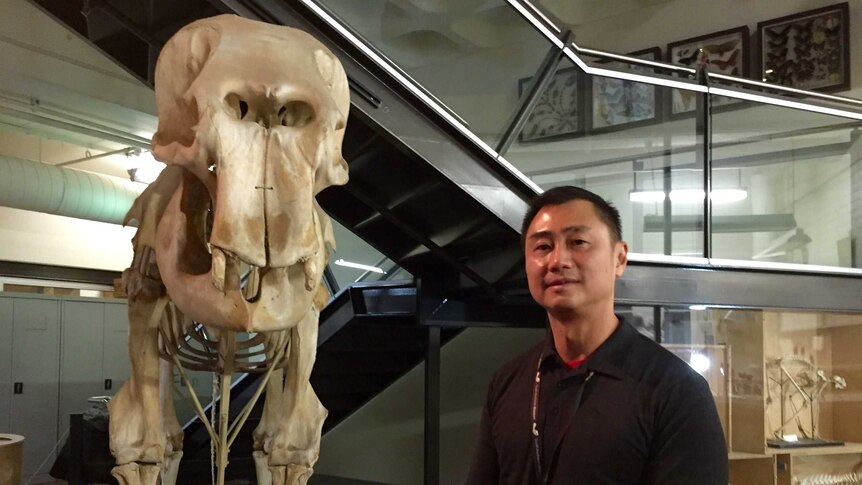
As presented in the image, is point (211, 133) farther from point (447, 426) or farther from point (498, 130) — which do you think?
point (447, 426)

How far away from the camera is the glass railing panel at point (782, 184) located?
15.6ft

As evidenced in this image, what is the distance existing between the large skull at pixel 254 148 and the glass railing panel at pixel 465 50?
2.28 meters

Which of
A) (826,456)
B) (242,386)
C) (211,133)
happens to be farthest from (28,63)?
(826,456)

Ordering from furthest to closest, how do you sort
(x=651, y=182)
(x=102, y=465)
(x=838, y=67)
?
(x=838, y=67) → (x=102, y=465) → (x=651, y=182)

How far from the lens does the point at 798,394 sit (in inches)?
207

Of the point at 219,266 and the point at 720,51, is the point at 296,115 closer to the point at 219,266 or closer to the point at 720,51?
the point at 219,266

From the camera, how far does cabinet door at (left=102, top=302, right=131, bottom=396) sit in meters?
8.02

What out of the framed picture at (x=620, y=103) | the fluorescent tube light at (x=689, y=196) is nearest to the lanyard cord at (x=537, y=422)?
the framed picture at (x=620, y=103)

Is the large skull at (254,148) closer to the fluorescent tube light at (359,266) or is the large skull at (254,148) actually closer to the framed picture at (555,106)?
the framed picture at (555,106)

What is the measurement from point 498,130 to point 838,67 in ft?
13.2

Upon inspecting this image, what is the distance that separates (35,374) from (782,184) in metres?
6.70

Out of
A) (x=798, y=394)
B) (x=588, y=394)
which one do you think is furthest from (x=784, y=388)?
(x=588, y=394)

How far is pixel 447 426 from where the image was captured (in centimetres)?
734

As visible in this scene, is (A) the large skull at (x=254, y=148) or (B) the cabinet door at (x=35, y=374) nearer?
(A) the large skull at (x=254, y=148)
